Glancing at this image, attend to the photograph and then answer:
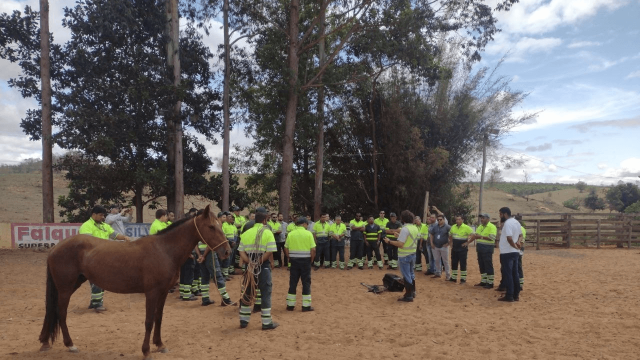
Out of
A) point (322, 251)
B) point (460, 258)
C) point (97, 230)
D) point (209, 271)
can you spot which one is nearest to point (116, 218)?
point (97, 230)

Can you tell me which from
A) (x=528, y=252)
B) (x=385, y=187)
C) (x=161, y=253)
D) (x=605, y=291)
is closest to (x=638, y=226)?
(x=528, y=252)

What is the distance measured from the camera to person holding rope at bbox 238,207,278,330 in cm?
777

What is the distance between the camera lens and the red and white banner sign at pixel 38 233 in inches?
685

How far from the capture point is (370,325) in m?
8.09

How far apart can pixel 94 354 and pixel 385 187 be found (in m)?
21.3

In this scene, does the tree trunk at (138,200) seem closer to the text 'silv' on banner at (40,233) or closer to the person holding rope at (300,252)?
the text 'silv' on banner at (40,233)

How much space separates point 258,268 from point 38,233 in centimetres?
1393

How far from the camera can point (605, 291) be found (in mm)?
11328

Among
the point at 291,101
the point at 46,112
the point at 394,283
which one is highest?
the point at 291,101

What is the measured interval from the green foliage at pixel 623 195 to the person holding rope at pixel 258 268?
157ft

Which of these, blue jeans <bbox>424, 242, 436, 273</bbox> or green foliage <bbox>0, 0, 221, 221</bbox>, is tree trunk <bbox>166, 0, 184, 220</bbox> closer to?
green foliage <bbox>0, 0, 221, 221</bbox>

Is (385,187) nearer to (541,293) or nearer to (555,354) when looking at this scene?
(541,293)

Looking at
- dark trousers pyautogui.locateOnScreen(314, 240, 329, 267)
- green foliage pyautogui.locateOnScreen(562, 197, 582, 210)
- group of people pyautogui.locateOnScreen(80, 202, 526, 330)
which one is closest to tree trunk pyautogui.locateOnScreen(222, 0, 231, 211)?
group of people pyautogui.locateOnScreen(80, 202, 526, 330)

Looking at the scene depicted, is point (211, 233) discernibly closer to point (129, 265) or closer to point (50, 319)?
point (129, 265)
